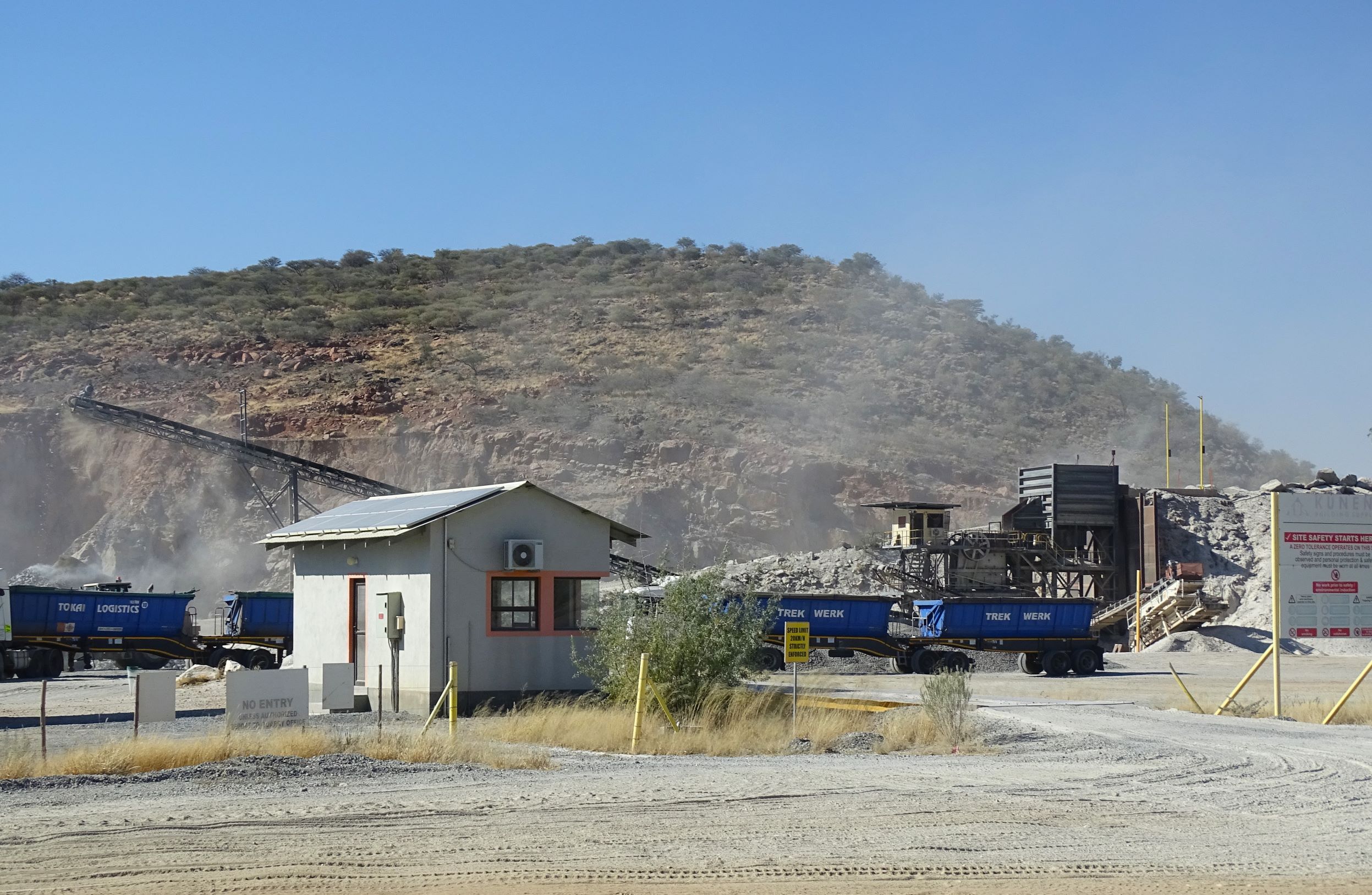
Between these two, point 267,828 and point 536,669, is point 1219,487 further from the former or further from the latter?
point 267,828

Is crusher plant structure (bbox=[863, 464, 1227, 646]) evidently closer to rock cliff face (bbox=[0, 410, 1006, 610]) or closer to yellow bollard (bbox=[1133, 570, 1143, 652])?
yellow bollard (bbox=[1133, 570, 1143, 652])

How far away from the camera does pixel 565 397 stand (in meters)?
80.2

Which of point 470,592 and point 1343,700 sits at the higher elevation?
point 470,592

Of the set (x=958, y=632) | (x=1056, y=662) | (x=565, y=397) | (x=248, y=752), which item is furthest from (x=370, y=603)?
(x=565, y=397)

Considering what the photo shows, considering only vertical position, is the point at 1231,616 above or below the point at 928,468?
below

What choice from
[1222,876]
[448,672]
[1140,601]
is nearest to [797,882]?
[1222,876]

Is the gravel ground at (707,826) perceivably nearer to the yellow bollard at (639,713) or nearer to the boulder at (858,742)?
the yellow bollard at (639,713)

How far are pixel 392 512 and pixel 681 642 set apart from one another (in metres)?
7.32

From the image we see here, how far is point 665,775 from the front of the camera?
14.8 meters

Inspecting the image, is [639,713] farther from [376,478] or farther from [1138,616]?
[376,478]

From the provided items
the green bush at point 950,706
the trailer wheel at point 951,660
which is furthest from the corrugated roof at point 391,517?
the trailer wheel at point 951,660

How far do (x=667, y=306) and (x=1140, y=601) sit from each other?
5666 centimetres

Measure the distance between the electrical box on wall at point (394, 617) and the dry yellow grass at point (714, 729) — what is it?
2.57 metres

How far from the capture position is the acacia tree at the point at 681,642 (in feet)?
67.8
